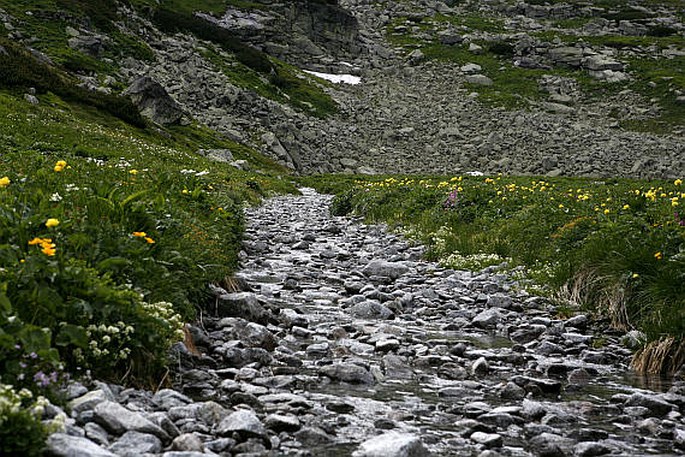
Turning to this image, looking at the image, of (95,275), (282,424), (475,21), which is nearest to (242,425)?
(282,424)

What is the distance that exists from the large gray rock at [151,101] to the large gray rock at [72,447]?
50990mm

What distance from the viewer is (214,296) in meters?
8.27

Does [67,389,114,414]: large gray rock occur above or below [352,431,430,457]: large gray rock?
below

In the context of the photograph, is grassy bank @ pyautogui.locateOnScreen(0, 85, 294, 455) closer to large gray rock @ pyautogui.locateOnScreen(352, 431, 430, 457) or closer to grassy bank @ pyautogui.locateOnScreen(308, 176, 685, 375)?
large gray rock @ pyautogui.locateOnScreen(352, 431, 430, 457)

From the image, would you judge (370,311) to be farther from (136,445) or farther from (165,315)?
(136,445)

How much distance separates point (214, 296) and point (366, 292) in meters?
2.95

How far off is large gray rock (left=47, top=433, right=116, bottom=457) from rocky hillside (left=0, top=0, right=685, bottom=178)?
46.8 metres

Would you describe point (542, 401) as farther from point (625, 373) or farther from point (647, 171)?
point (647, 171)

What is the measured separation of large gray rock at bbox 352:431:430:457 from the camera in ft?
13.7

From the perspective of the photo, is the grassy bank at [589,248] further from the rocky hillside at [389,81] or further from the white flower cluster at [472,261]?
the rocky hillside at [389,81]

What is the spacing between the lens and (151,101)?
172 ft

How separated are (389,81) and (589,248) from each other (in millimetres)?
90900

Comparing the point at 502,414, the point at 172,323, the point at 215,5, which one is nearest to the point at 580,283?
the point at 502,414

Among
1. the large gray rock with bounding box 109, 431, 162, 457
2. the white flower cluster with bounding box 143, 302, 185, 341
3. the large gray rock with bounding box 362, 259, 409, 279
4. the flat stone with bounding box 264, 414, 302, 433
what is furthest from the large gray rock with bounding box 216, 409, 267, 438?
the large gray rock with bounding box 362, 259, 409, 279
